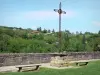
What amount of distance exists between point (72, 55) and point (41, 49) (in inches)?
287

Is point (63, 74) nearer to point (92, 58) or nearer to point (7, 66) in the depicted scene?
point (7, 66)

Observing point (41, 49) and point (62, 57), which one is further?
point (41, 49)

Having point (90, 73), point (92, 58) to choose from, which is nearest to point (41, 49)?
point (92, 58)

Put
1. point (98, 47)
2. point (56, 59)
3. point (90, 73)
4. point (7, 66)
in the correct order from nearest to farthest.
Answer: point (90, 73)
point (7, 66)
point (56, 59)
point (98, 47)

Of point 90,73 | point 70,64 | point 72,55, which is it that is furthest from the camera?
point 72,55

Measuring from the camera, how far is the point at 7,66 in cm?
1930

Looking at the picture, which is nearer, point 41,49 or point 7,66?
point 7,66

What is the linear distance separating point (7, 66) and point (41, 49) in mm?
14153

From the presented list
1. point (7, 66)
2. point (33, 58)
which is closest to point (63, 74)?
point (7, 66)

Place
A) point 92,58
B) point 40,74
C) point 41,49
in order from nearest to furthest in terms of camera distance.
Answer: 1. point 40,74
2. point 92,58
3. point 41,49

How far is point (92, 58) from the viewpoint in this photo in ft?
101

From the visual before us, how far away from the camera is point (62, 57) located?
2147 cm

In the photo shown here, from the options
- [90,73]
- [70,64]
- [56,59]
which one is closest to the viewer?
[90,73]

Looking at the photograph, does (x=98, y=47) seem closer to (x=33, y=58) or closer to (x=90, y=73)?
(x=33, y=58)
